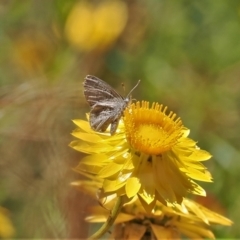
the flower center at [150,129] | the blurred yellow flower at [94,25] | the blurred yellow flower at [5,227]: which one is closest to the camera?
the flower center at [150,129]

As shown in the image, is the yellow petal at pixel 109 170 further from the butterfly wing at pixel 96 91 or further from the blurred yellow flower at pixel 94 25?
the blurred yellow flower at pixel 94 25

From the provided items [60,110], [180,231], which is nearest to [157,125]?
[180,231]

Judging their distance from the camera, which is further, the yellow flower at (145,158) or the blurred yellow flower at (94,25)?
the blurred yellow flower at (94,25)

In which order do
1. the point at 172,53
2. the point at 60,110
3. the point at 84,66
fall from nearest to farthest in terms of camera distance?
the point at 60,110 < the point at 84,66 < the point at 172,53

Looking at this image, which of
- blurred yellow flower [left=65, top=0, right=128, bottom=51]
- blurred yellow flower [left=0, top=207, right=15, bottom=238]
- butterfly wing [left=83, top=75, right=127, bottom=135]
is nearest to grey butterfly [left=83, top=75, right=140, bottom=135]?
butterfly wing [left=83, top=75, right=127, bottom=135]

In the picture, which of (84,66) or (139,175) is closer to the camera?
(139,175)

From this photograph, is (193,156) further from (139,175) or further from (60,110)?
(60,110)

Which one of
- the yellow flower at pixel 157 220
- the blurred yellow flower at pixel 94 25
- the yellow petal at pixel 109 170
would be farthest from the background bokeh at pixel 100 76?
the yellow petal at pixel 109 170
